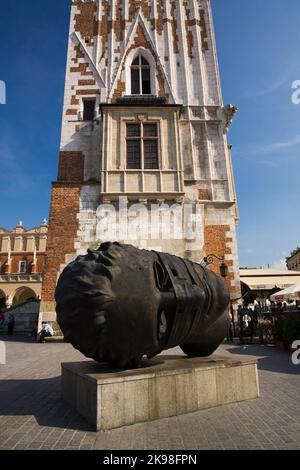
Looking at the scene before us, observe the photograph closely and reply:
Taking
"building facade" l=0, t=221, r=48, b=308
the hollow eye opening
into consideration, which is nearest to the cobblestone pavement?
the hollow eye opening

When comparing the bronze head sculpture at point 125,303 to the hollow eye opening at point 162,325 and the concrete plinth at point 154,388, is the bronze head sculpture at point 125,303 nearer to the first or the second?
the hollow eye opening at point 162,325

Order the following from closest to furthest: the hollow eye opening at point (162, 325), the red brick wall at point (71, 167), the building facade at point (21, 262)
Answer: the hollow eye opening at point (162, 325), the red brick wall at point (71, 167), the building facade at point (21, 262)

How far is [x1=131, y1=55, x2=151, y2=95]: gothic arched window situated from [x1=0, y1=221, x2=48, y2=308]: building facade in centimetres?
3082

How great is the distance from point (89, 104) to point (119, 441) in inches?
765

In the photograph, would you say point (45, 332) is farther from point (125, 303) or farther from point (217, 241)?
point (125, 303)

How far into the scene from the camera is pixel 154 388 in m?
4.31

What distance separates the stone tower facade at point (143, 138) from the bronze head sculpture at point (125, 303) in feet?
38.0

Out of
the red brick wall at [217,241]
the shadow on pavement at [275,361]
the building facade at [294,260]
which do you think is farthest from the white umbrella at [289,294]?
the building facade at [294,260]

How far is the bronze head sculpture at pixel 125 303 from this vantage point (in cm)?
400

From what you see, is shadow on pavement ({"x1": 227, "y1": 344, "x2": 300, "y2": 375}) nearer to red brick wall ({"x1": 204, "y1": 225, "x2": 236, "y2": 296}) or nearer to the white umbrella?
the white umbrella

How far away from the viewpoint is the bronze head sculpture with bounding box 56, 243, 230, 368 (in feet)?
13.1

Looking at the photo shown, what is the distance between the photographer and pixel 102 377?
13.4ft
